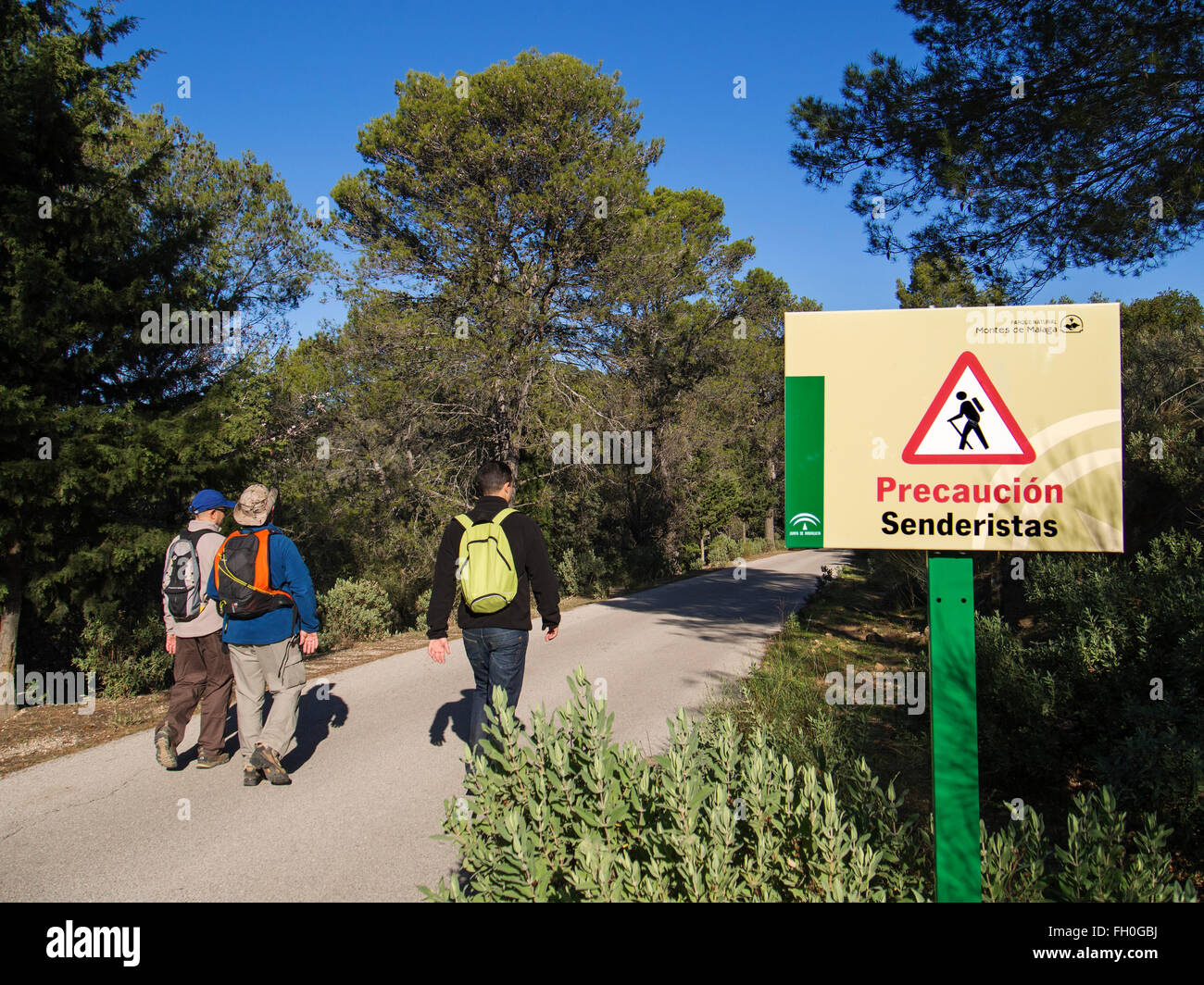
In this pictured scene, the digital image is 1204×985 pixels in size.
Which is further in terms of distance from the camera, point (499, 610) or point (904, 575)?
point (904, 575)

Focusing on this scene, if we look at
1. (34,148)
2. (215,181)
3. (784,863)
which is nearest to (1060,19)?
(784,863)

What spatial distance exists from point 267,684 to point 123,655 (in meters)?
4.38

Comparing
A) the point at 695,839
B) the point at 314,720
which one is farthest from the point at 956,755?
the point at 314,720

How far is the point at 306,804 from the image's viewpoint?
4.82m

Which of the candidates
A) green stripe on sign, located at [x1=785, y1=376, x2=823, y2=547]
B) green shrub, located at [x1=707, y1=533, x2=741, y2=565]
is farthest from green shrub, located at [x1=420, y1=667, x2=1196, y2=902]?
green shrub, located at [x1=707, y1=533, x2=741, y2=565]

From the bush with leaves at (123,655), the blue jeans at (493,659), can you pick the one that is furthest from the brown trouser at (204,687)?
the bush with leaves at (123,655)

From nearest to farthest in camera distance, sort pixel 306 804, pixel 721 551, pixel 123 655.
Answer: pixel 306 804 < pixel 123 655 < pixel 721 551

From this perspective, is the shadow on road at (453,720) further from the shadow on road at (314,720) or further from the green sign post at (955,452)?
the green sign post at (955,452)

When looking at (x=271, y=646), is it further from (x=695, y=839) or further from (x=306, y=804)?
(x=695, y=839)

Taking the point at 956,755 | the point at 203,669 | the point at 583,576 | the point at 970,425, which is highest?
the point at 970,425

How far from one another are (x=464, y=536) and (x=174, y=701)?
8.46 feet

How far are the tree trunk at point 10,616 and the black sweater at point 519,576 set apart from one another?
17.8 feet

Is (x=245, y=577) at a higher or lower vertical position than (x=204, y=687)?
higher

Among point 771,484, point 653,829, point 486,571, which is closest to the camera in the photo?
point 653,829
